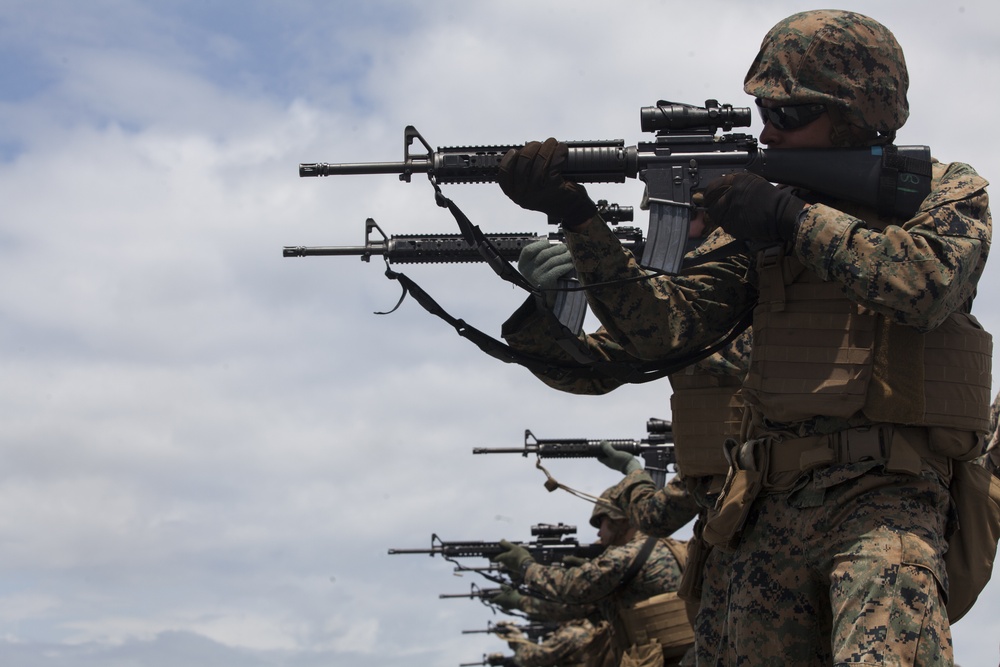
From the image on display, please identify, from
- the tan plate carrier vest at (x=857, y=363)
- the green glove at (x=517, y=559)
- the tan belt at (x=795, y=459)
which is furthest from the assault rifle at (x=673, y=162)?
the green glove at (x=517, y=559)

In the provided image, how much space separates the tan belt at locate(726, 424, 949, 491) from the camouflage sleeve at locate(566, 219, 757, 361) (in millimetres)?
681

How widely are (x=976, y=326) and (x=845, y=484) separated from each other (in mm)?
788

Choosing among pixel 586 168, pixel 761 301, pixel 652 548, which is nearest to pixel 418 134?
pixel 586 168

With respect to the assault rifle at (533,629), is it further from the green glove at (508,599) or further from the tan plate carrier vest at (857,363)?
the tan plate carrier vest at (857,363)

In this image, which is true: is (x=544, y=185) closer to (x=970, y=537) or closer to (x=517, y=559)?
(x=970, y=537)

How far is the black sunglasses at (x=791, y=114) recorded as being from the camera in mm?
5594

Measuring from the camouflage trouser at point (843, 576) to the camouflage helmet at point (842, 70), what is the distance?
4.54ft

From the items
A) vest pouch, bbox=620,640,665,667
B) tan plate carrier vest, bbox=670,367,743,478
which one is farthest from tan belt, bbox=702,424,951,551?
vest pouch, bbox=620,640,665,667

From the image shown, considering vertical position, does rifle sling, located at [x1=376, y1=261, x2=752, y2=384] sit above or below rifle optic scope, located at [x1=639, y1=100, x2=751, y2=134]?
below

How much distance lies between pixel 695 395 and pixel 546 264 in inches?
69.3

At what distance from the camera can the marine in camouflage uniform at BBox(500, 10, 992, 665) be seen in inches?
191

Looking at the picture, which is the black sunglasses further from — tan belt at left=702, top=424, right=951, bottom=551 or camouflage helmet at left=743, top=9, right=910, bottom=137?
tan belt at left=702, top=424, right=951, bottom=551

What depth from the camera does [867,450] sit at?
5.04m

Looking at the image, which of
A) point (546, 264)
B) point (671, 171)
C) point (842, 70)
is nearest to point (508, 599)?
point (546, 264)
